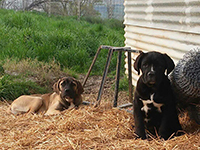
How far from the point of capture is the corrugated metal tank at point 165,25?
5.31 m

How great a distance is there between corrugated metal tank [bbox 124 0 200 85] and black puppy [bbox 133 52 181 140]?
52.1 inches

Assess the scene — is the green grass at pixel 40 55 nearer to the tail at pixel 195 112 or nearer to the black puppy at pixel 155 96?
the black puppy at pixel 155 96

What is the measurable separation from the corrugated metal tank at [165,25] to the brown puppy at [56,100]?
6.59 ft

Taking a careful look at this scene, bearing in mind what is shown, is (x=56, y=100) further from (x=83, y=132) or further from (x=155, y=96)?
(x=155, y=96)

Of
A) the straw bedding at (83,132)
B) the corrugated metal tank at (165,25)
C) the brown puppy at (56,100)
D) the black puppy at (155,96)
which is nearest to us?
the straw bedding at (83,132)

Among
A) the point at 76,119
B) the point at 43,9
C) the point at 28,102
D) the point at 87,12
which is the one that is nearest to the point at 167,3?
the point at 76,119

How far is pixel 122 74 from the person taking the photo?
10.1 metres

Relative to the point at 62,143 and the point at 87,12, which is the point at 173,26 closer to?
the point at 62,143

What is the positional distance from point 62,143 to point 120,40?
933cm

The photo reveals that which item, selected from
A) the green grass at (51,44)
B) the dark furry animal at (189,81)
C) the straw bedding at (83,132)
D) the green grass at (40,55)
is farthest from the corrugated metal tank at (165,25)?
the green grass at (51,44)

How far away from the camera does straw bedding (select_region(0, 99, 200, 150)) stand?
3908 mm

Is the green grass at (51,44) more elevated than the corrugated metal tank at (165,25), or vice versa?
the corrugated metal tank at (165,25)

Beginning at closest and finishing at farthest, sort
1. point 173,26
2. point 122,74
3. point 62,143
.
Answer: point 62,143 → point 173,26 → point 122,74

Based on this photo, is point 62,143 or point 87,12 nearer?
point 62,143
